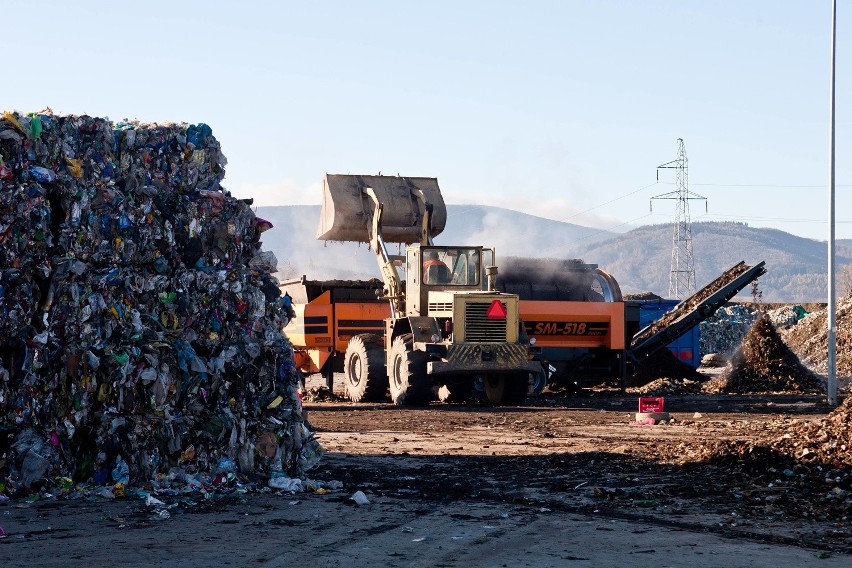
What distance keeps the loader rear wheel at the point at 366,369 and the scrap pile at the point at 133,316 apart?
38.9 feet

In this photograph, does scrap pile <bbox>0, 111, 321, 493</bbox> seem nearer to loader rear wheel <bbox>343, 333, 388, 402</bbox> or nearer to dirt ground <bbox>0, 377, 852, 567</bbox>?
dirt ground <bbox>0, 377, 852, 567</bbox>

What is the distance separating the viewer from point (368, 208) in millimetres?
24672

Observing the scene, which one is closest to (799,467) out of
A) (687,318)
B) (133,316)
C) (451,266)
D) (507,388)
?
(133,316)

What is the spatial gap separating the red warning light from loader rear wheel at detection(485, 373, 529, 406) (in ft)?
4.35

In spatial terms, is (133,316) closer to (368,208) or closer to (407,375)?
(407,375)

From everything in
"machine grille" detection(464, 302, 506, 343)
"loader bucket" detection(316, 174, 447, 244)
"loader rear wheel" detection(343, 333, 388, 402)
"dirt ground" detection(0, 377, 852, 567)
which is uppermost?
"loader bucket" detection(316, 174, 447, 244)

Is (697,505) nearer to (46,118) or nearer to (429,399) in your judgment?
(46,118)

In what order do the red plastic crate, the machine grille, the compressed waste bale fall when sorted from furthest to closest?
the compressed waste bale < the machine grille < the red plastic crate

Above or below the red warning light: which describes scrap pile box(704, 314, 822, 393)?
below

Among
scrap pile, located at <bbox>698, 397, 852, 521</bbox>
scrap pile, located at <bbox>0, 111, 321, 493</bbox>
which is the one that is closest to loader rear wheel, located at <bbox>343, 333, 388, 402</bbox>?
scrap pile, located at <bbox>698, 397, 852, 521</bbox>

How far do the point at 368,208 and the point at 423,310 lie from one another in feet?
8.48

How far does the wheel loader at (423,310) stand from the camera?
22.6 metres

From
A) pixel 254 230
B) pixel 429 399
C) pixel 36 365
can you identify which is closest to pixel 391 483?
pixel 254 230

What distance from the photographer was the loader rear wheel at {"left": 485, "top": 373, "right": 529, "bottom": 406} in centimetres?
2355
